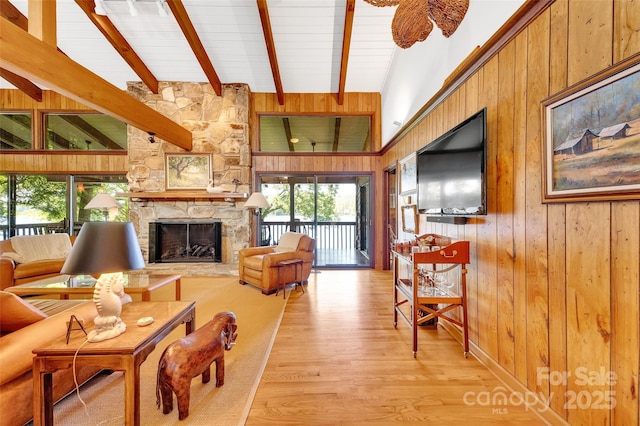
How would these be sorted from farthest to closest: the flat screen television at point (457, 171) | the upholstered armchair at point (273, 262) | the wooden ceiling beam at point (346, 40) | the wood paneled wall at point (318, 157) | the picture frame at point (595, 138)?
the wood paneled wall at point (318, 157)
the upholstered armchair at point (273, 262)
the wooden ceiling beam at point (346, 40)
the flat screen television at point (457, 171)
the picture frame at point (595, 138)

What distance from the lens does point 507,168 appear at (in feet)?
5.73

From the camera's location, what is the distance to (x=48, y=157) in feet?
16.7

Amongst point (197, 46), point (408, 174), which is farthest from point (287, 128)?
point (408, 174)

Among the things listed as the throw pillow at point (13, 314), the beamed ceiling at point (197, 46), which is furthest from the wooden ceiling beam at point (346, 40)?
the throw pillow at point (13, 314)

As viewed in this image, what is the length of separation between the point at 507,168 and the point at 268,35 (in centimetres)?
358

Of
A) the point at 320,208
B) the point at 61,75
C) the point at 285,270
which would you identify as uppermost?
the point at 61,75

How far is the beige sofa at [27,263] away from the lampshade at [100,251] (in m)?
3.55

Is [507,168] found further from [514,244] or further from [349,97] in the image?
[349,97]

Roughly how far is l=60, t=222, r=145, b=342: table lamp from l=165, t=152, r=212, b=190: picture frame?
3.80 m

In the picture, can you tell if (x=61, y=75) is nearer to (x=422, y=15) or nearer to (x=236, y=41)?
(x=236, y=41)

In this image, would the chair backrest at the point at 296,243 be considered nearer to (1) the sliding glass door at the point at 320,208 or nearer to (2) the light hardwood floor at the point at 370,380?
(1) the sliding glass door at the point at 320,208

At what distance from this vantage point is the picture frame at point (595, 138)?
103 cm

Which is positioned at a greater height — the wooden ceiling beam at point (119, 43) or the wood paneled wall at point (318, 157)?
the wooden ceiling beam at point (119, 43)

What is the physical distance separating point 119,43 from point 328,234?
17.9 feet
